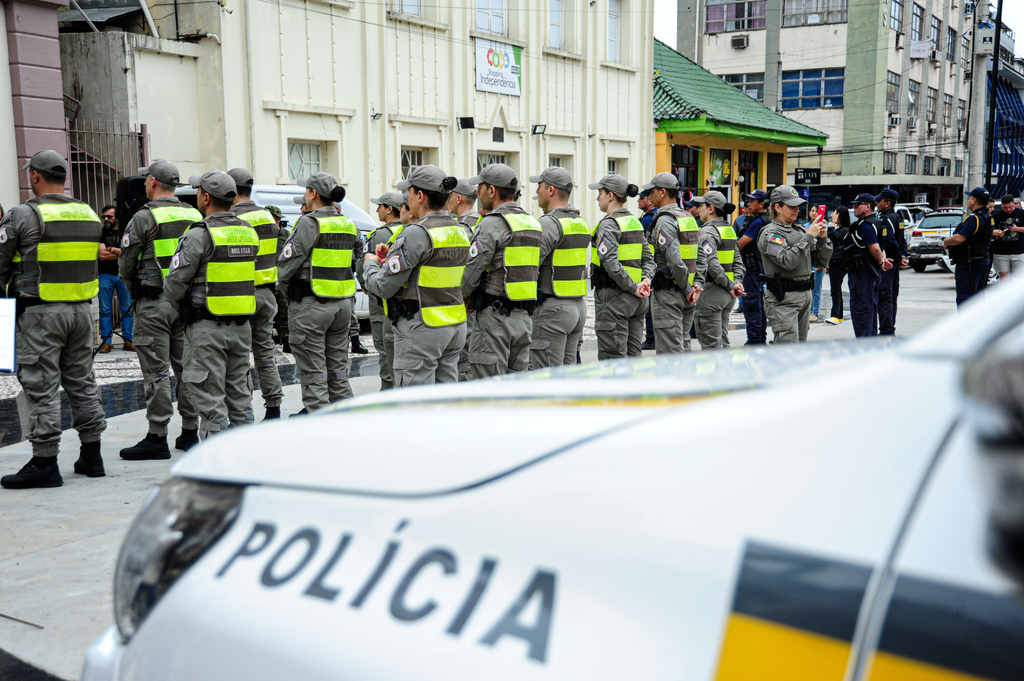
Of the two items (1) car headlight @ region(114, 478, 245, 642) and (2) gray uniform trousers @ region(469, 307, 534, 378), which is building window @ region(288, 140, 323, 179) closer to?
(2) gray uniform trousers @ region(469, 307, 534, 378)

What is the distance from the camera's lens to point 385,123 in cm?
1633

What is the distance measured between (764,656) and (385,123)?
1602 centimetres

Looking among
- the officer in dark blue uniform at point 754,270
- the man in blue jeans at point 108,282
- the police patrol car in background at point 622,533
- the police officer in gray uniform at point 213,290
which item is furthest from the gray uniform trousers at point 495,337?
the man in blue jeans at point 108,282

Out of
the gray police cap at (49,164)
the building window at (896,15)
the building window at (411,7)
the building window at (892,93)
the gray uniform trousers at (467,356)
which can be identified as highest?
the building window at (896,15)

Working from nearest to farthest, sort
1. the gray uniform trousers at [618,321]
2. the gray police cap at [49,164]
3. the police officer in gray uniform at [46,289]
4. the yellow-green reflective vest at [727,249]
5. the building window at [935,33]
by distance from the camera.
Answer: the police officer in gray uniform at [46,289]
the gray police cap at [49,164]
the gray uniform trousers at [618,321]
the yellow-green reflective vest at [727,249]
the building window at [935,33]

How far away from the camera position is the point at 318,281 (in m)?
6.93

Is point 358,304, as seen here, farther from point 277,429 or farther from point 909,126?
point 909,126

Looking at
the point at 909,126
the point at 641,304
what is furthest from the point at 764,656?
the point at 909,126

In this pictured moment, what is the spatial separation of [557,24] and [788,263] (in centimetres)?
1294

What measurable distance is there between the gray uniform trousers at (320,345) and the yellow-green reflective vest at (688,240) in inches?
137

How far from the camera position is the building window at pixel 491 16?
18.3 m

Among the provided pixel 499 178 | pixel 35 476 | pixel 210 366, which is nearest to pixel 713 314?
pixel 499 178

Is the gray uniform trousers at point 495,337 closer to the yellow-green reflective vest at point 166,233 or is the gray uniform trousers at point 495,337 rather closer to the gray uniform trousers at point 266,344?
the gray uniform trousers at point 266,344

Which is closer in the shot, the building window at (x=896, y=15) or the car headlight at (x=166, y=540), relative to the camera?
the car headlight at (x=166, y=540)
